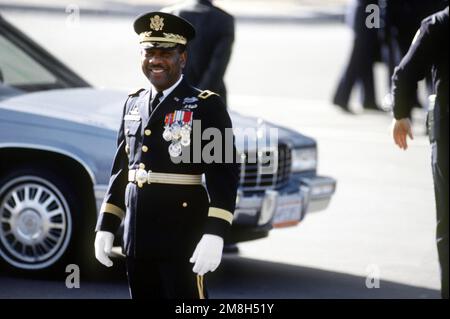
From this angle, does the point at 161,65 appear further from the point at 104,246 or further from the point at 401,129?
the point at 401,129

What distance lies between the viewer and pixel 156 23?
17.3ft

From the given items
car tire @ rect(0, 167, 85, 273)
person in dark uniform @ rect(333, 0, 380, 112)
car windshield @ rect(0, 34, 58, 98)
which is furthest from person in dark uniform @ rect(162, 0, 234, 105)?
person in dark uniform @ rect(333, 0, 380, 112)

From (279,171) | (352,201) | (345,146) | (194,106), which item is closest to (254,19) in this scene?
(345,146)

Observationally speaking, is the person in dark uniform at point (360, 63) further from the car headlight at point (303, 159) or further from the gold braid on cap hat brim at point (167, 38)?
the gold braid on cap hat brim at point (167, 38)

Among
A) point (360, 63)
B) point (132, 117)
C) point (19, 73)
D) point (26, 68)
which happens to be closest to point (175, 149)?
point (132, 117)

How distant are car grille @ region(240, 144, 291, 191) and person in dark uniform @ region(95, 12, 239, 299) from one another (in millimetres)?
2521

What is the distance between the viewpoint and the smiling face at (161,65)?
17.1 ft

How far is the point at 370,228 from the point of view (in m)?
9.64

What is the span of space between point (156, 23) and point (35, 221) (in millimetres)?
2781

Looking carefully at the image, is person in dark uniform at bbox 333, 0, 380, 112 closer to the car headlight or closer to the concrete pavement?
the car headlight

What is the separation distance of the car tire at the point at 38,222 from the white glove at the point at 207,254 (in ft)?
Answer: 8.95

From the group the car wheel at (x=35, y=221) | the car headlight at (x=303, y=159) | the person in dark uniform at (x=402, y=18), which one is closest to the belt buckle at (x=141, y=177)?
the car wheel at (x=35, y=221)
